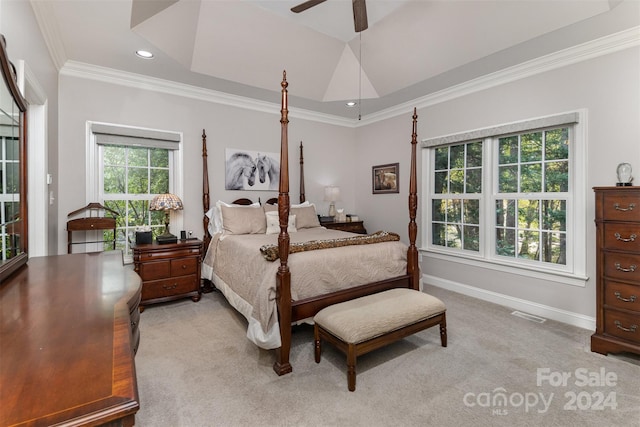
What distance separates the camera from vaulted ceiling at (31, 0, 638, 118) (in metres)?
2.57

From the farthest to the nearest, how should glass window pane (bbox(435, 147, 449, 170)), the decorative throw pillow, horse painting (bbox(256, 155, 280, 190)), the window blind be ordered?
horse painting (bbox(256, 155, 280, 190)), glass window pane (bbox(435, 147, 449, 170)), the decorative throw pillow, the window blind

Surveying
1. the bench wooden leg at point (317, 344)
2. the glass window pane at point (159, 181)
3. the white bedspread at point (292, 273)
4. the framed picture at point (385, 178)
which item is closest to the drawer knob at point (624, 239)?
the white bedspread at point (292, 273)

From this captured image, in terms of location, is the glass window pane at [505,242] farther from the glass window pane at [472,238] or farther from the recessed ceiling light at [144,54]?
the recessed ceiling light at [144,54]

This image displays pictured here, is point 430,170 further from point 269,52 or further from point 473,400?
point 473,400

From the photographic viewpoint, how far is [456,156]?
408 cm

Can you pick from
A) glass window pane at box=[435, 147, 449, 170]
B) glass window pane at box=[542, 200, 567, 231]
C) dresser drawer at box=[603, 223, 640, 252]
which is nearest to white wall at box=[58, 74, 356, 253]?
glass window pane at box=[435, 147, 449, 170]

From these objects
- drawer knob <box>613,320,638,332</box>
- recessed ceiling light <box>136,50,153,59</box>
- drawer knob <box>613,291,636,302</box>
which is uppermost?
recessed ceiling light <box>136,50,153,59</box>

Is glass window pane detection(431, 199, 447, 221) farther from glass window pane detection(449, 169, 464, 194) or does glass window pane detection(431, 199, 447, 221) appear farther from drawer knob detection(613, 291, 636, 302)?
drawer knob detection(613, 291, 636, 302)

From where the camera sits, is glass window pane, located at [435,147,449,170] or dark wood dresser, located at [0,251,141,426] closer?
dark wood dresser, located at [0,251,141,426]

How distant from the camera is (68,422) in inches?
19.1

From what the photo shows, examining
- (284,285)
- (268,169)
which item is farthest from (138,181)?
(284,285)

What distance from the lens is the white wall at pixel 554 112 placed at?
2672 millimetres

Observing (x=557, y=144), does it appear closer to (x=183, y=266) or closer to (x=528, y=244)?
(x=528, y=244)

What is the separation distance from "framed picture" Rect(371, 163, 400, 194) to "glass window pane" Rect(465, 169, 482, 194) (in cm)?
105
